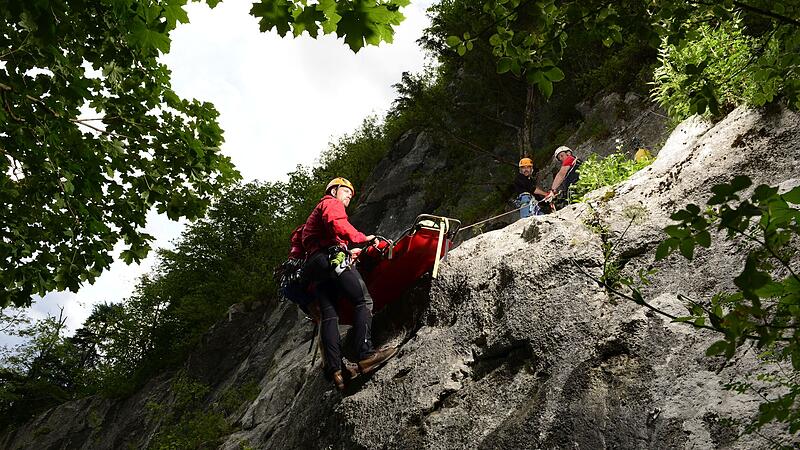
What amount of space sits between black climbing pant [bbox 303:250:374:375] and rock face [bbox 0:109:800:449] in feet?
1.48

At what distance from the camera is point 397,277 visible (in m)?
7.27

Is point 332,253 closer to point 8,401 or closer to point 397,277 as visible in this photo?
point 397,277

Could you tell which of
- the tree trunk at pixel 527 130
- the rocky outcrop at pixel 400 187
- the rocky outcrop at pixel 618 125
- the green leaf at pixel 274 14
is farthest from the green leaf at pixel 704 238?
the rocky outcrop at pixel 400 187

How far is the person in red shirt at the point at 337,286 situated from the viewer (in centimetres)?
662

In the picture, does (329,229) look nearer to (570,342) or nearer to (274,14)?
(570,342)

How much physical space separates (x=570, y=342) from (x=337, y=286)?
2.93 metres

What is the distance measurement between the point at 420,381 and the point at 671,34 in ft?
14.3

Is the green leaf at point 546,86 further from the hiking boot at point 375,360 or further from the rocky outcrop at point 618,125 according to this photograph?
the rocky outcrop at point 618,125

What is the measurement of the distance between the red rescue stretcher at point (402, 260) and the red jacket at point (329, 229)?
0.58 metres

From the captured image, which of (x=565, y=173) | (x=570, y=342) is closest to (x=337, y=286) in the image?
(x=570, y=342)

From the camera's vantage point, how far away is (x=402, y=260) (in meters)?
7.09

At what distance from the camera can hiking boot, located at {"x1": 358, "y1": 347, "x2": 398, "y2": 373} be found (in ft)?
21.9

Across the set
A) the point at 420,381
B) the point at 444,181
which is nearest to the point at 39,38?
the point at 420,381

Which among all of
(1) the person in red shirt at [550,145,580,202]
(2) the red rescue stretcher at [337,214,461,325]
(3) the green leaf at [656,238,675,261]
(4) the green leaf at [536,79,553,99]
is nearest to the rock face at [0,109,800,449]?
(2) the red rescue stretcher at [337,214,461,325]
